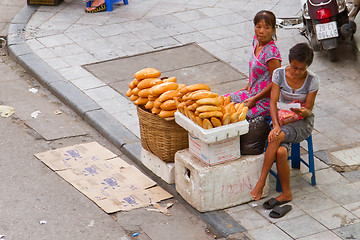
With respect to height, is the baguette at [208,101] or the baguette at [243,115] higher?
the baguette at [208,101]

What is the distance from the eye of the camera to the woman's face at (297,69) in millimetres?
6105

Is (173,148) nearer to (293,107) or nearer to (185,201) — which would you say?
(185,201)

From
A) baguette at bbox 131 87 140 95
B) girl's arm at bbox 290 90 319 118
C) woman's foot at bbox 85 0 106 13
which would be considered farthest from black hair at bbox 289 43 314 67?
woman's foot at bbox 85 0 106 13

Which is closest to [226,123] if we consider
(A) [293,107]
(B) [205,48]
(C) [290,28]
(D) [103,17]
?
(A) [293,107]

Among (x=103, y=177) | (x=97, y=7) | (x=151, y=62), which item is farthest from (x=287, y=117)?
(x=97, y=7)

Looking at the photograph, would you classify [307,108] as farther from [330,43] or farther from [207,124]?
[330,43]

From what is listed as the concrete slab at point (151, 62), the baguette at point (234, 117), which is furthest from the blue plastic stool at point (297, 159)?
the concrete slab at point (151, 62)

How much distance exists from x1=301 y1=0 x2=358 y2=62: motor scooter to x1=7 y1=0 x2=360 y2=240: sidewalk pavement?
0.98ft

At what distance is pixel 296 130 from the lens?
6301 millimetres

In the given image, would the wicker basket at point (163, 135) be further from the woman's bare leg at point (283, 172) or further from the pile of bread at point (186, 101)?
the woman's bare leg at point (283, 172)

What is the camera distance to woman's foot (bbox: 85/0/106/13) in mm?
11391

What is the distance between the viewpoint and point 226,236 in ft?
19.5

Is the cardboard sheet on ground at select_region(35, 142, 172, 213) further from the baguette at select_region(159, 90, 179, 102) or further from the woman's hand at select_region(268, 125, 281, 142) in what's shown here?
the woman's hand at select_region(268, 125, 281, 142)

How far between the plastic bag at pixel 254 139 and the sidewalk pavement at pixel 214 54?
51cm
